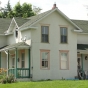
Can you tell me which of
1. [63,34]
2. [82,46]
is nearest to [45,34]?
[63,34]

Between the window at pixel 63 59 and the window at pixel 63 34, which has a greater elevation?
the window at pixel 63 34

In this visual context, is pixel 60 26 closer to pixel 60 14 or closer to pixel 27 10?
pixel 60 14

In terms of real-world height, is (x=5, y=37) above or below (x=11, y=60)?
above

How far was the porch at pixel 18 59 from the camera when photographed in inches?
1303

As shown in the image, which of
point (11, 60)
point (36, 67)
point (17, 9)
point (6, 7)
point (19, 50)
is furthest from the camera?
point (6, 7)

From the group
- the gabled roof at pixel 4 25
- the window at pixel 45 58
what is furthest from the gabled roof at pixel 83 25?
the gabled roof at pixel 4 25

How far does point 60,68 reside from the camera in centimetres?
3484

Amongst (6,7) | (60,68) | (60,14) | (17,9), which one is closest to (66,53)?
(60,68)

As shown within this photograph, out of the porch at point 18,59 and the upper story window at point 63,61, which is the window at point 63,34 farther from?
the porch at point 18,59

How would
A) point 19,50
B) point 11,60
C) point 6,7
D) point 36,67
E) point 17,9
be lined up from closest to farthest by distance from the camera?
point 36,67 < point 19,50 < point 11,60 < point 17,9 < point 6,7

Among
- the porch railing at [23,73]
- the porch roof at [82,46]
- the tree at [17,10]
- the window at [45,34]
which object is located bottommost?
the porch railing at [23,73]

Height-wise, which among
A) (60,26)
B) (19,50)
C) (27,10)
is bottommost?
(19,50)

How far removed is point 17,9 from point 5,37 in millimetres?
27845

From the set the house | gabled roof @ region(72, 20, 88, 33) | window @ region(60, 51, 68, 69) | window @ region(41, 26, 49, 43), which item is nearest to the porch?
the house
